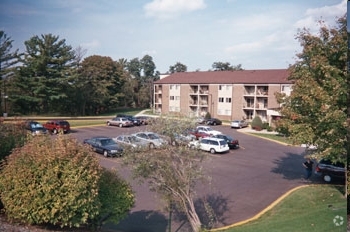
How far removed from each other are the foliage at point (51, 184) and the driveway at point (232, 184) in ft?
2.11

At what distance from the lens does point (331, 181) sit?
7469 millimetres

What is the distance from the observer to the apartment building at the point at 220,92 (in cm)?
526

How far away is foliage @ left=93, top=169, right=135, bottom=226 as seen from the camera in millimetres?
4297

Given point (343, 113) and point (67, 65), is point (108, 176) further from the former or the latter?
point (343, 113)

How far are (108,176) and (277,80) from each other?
399 cm

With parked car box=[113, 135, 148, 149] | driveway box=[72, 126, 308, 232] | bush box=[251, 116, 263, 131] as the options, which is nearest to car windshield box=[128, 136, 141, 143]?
parked car box=[113, 135, 148, 149]

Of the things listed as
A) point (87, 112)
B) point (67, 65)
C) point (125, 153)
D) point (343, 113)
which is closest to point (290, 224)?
point (343, 113)

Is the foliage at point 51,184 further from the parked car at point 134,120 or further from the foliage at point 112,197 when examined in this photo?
the parked car at point 134,120

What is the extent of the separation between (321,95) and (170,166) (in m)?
2.89

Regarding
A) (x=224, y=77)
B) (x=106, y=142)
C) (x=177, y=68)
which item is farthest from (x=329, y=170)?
(x=106, y=142)

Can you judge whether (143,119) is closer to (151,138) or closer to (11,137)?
(151,138)

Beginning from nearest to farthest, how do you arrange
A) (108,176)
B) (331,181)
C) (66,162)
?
(66,162)
(108,176)
(331,181)

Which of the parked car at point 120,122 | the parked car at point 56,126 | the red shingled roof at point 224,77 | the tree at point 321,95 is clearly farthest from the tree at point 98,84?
the tree at point 321,95

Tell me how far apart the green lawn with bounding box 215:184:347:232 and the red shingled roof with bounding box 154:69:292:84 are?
2.29m
